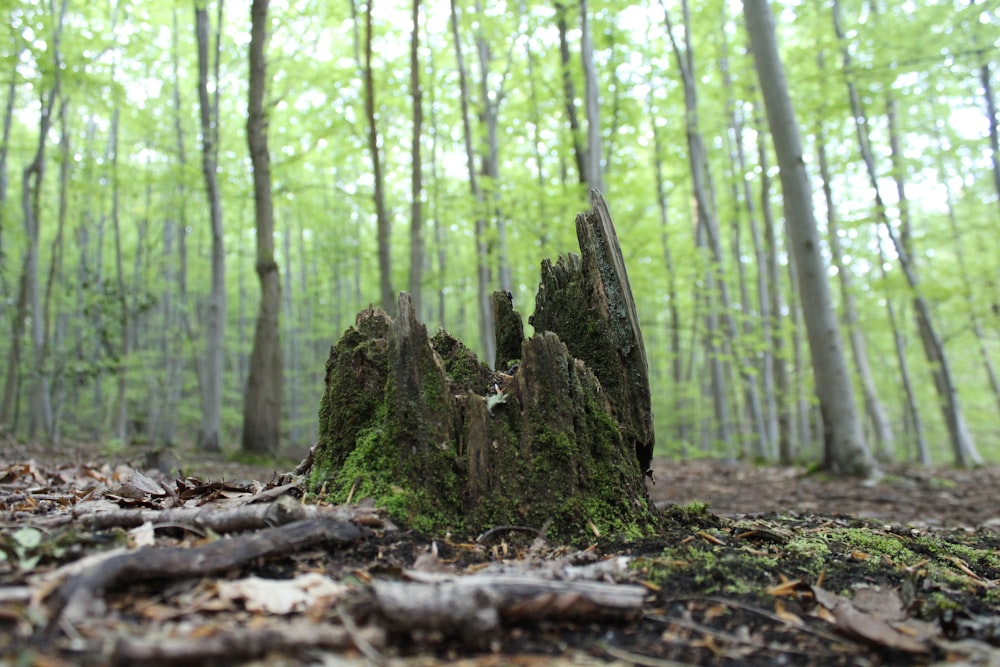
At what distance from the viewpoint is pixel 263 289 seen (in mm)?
10289

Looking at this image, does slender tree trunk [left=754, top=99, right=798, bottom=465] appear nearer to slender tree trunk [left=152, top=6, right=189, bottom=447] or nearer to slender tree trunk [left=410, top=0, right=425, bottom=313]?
slender tree trunk [left=410, top=0, right=425, bottom=313]

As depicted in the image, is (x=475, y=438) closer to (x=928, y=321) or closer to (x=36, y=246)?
(x=928, y=321)

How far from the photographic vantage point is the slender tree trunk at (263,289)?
10195 mm

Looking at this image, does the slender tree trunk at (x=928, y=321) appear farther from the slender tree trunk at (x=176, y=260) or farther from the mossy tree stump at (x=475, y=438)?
the slender tree trunk at (x=176, y=260)

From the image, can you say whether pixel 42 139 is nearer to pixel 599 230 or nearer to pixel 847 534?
pixel 599 230

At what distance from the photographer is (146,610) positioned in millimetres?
1479

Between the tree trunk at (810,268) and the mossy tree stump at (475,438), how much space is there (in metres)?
6.26

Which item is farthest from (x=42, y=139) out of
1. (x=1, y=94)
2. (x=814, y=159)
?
(x=814, y=159)

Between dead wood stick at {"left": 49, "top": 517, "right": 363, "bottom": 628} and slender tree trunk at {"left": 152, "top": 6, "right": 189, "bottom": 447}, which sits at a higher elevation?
slender tree trunk at {"left": 152, "top": 6, "right": 189, "bottom": 447}

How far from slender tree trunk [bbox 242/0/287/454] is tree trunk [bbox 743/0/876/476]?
25.3 ft

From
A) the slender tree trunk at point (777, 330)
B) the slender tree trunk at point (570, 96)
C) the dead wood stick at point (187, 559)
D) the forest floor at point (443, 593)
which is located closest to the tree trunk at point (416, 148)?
the slender tree trunk at point (570, 96)

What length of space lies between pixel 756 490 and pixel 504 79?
11254 mm

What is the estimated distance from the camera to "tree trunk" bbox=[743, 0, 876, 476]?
26.2 feet

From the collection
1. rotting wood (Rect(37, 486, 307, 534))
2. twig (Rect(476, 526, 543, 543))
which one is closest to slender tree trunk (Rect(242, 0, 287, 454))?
rotting wood (Rect(37, 486, 307, 534))
